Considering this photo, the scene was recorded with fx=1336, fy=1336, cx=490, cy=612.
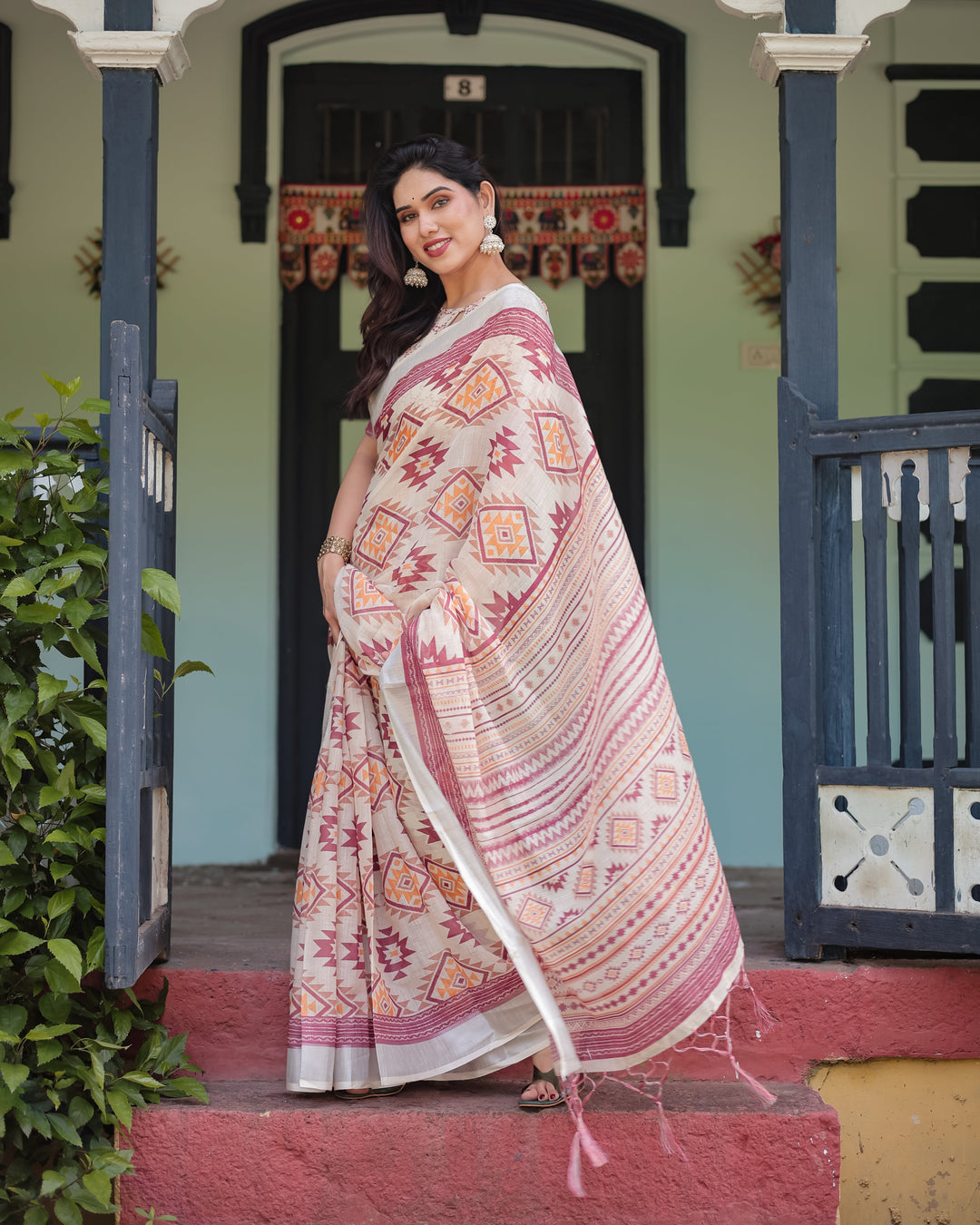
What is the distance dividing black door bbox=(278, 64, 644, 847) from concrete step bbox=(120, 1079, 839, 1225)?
8.13ft

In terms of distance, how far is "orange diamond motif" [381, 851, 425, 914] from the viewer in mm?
2699

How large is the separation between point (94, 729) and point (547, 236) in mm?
3096

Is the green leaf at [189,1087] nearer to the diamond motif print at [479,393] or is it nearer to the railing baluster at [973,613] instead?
the diamond motif print at [479,393]

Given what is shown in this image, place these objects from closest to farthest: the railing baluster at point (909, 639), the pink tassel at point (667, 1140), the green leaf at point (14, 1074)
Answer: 1. the green leaf at point (14, 1074)
2. the pink tassel at point (667, 1140)
3. the railing baluster at point (909, 639)

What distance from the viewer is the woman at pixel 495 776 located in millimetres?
2574

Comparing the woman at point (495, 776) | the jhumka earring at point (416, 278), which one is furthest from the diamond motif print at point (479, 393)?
the jhumka earring at point (416, 278)

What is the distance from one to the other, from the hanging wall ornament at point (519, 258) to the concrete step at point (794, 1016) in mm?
3009

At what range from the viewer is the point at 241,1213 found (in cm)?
265

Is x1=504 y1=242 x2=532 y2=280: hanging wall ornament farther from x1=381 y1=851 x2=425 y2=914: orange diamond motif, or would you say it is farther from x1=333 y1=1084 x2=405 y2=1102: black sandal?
x1=333 y1=1084 x2=405 y2=1102: black sandal

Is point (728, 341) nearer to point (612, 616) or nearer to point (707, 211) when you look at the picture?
point (707, 211)

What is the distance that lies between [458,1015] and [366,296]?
123 inches

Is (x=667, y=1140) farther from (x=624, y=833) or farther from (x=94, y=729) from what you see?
(x=94, y=729)

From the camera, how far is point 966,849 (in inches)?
115

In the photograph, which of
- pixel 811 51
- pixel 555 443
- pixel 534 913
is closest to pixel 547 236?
pixel 811 51
